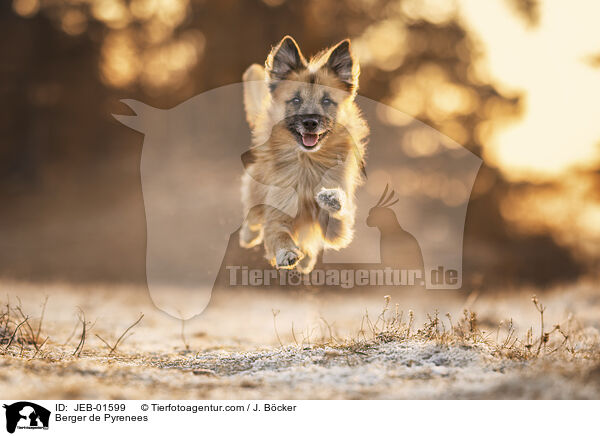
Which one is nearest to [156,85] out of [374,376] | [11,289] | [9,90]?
[9,90]

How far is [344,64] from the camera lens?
592 centimetres

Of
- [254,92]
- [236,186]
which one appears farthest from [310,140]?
[236,186]

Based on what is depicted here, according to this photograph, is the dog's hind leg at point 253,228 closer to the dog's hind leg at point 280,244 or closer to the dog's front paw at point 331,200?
the dog's hind leg at point 280,244

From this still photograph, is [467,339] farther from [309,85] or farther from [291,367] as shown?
[309,85]

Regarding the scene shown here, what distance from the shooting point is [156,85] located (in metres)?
14.4

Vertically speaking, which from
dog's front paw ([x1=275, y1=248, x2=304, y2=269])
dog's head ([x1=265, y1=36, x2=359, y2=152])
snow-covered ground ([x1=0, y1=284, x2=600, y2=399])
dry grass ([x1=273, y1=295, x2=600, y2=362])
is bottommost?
snow-covered ground ([x1=0, y1=284, x2=600, y2=399])

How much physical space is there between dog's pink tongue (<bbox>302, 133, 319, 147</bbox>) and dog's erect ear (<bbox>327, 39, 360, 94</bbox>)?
0.76 meters

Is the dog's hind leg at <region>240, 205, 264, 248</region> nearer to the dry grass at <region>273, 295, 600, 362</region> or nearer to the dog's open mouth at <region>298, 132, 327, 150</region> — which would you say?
the dog's open mouth at <region>298, 132, 327, 150</region>

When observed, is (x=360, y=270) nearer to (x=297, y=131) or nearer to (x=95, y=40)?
(x=297, y=131)

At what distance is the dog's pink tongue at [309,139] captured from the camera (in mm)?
5629
